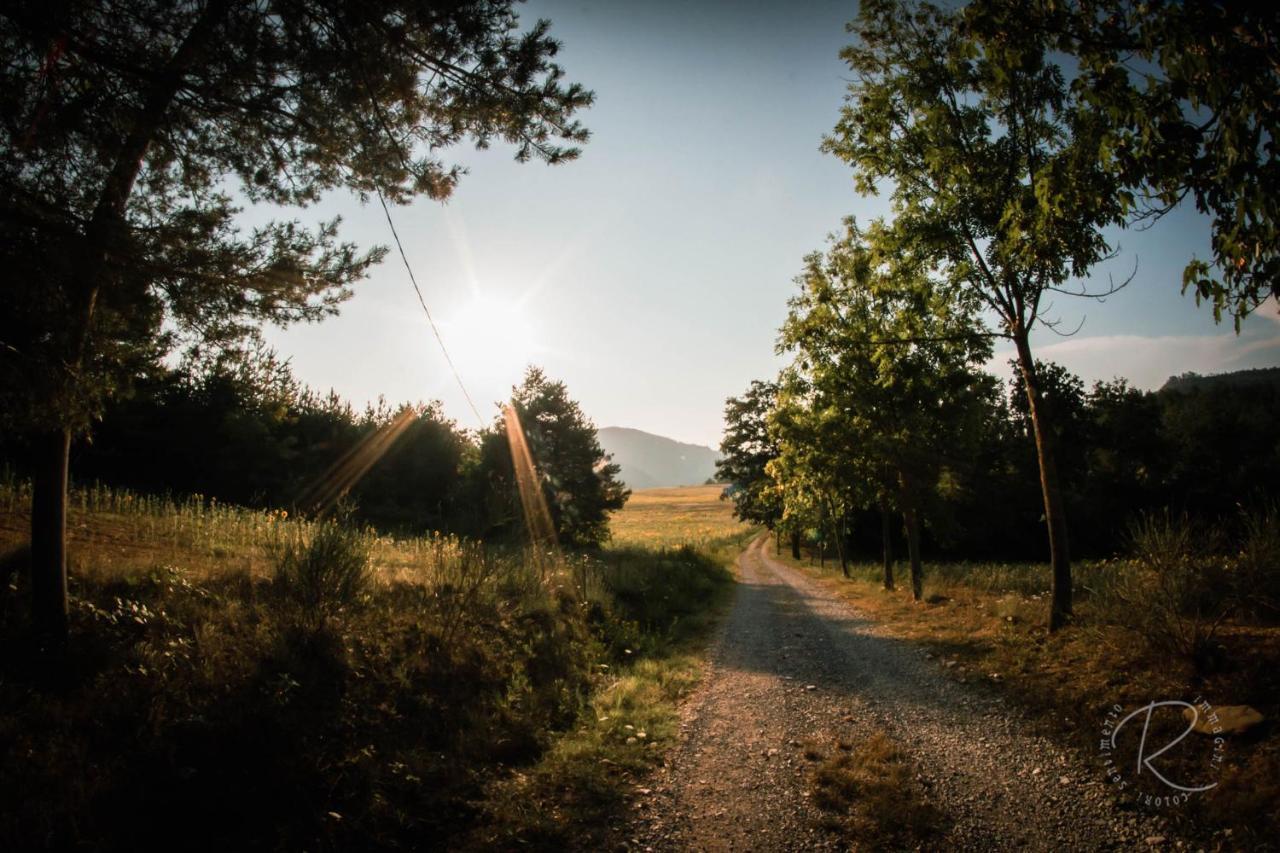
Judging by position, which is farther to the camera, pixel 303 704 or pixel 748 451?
pixel 748 451

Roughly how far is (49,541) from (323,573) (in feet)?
7.96

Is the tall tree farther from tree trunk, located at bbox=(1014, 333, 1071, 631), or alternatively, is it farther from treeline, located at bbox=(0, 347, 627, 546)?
treeline, located at bbox=(0, 347, 627, 546)

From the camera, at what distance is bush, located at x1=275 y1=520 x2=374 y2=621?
653 centimetres

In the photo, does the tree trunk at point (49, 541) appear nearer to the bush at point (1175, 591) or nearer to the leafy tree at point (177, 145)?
the leafy tree at point (177, 145)

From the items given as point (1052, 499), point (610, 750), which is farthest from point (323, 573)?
point (1052, 499)

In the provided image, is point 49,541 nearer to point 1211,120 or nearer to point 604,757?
point 604,757

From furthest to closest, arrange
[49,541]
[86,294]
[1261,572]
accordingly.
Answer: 1. [1261,572]
2. [49,541]
3. [86,294]

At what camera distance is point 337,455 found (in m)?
29.6

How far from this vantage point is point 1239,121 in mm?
3096

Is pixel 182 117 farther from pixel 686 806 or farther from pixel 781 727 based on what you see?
pixel 781 727

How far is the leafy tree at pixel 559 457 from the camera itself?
3351 cm

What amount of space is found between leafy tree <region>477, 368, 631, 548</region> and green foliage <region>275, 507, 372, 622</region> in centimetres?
2559

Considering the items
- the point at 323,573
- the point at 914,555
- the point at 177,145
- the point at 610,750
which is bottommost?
the point at 610,750

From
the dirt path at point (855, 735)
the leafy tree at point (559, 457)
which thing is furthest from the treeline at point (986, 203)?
the leafy tree at point (559, 457)
